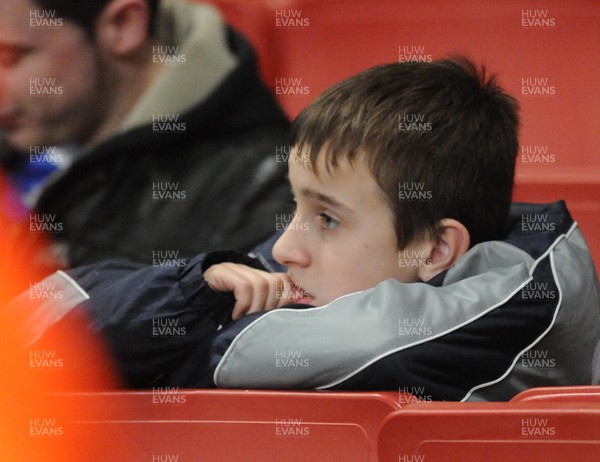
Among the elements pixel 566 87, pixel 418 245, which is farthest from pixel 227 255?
pixel 566 87

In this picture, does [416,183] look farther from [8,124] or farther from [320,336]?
[8,124]

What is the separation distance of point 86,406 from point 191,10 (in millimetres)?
885

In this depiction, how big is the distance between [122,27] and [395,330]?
986 mm

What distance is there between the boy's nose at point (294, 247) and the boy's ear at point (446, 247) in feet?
0.31

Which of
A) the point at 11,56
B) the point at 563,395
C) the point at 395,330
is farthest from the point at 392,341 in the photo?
the point at 11,56

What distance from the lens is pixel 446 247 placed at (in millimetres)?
739

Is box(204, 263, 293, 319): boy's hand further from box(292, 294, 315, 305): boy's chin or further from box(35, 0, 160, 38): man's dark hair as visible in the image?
box(35, 0, 160, 38): man's dark hair

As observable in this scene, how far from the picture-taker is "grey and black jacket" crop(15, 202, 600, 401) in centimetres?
61

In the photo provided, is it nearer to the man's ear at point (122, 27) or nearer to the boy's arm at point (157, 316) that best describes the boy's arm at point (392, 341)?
the boy's arm at point (157, 316)

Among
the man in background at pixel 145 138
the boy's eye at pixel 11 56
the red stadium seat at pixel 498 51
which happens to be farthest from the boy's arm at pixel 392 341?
the boy's eye at pixel 11 56

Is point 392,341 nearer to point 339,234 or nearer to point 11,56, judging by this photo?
point 339,234

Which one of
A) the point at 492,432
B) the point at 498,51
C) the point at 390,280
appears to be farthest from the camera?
the point at 498,51

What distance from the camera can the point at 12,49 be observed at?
4.51 feet

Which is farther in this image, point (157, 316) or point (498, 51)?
point (498, 51)
